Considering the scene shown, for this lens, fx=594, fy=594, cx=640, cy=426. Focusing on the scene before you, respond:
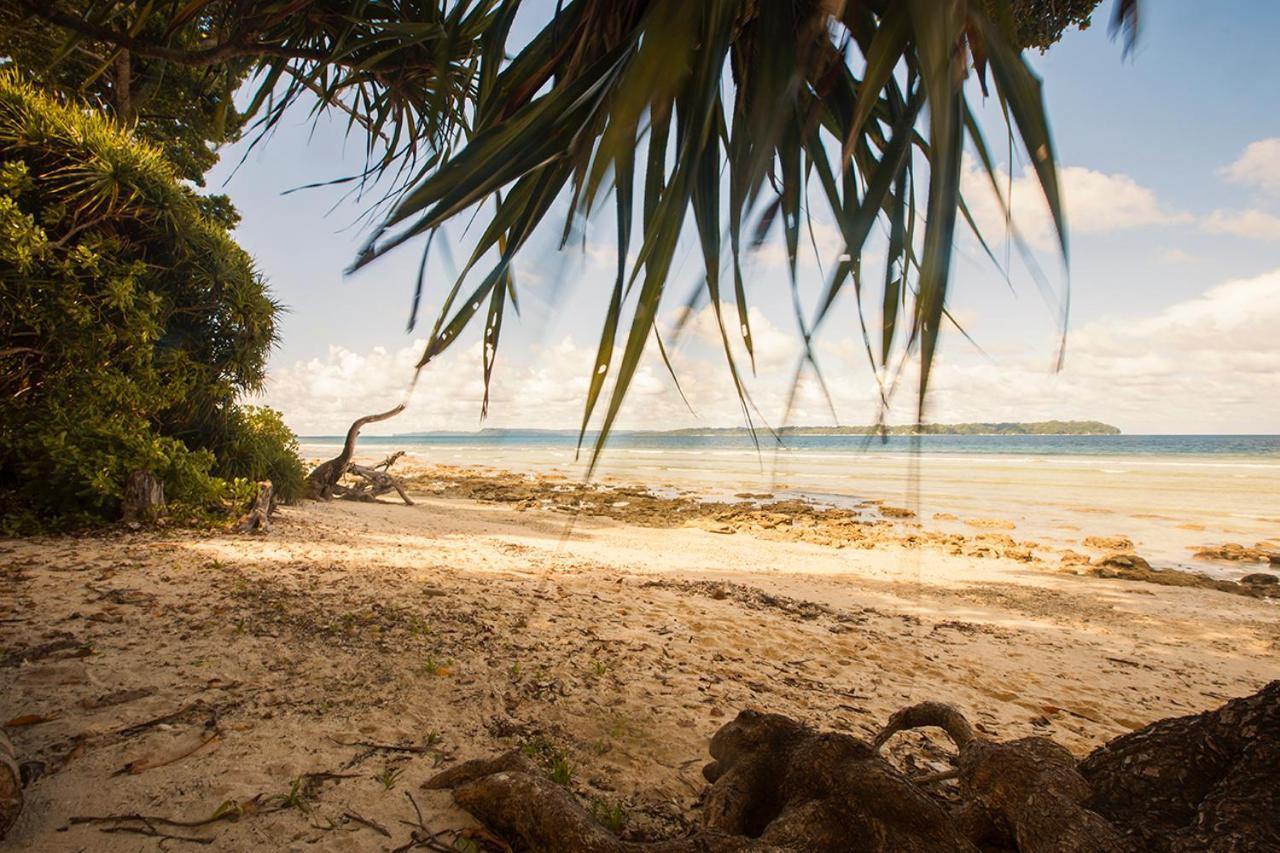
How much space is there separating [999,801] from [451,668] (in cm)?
215

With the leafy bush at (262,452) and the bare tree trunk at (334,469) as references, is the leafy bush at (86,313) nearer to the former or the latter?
the leafy bush at (262,452)

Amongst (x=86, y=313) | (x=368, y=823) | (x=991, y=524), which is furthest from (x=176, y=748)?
(x=991, y=524)

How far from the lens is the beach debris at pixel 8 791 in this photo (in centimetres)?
144

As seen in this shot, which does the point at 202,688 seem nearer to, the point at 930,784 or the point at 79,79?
the point at 930,784

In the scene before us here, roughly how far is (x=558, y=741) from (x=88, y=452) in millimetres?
4941

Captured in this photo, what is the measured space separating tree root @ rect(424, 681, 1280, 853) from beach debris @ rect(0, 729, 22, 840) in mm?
1049

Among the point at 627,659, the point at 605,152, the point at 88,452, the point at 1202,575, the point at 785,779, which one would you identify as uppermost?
the point at 605,152

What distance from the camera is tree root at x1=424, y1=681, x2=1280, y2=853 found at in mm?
1263

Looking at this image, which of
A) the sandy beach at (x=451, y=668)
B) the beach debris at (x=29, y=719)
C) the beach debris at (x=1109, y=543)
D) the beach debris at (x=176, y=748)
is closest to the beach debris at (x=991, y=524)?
the beach debris at (x=1109, y=543)

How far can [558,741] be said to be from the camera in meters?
2.18

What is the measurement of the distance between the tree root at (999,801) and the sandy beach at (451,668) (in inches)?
9.1

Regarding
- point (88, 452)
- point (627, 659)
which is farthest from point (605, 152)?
point (88, 452)

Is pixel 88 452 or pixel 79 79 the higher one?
pixel 79 79

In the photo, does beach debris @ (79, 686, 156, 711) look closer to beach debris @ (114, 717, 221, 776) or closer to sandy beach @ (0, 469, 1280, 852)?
sandy beach @ (0, 469, 1280, 852)
